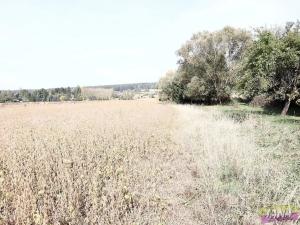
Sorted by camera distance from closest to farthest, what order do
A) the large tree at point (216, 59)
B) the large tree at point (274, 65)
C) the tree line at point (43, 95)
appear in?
the large tree at point (274, 65), the large tree at point (216, 59), the tree line at point (43, 95)

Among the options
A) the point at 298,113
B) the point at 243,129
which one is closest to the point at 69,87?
the point at 298,113

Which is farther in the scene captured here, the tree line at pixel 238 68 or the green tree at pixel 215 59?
the green tree at pixel 215 59

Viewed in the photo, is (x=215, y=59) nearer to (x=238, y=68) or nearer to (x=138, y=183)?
(x=238, y=68)

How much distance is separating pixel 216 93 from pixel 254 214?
5147 cm

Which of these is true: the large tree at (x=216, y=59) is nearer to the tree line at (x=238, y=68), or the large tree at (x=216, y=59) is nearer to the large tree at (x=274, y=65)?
the tree line at (x=238, y=68)

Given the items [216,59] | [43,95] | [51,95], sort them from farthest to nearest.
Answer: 1. [51,95]
2. [43,95]
3. [216,59]

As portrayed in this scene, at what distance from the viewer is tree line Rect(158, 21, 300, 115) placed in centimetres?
2672

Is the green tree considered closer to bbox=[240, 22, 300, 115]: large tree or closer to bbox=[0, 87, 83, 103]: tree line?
bbox=[240, 22, 300, 115]: large tree

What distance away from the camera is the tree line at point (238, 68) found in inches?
1052

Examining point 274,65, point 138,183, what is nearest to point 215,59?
point 274,65

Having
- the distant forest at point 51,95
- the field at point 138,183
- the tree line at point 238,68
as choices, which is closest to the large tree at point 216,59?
the tree line at point 238,68

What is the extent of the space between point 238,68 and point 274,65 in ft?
35.9

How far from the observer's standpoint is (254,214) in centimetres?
546

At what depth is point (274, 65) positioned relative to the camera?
2628cm
